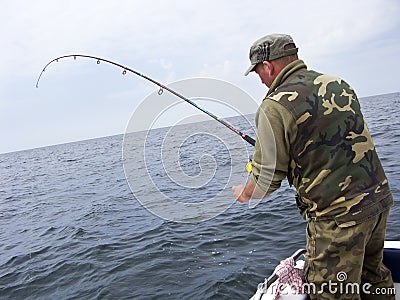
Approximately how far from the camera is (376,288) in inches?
103

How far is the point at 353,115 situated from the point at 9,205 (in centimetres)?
1681

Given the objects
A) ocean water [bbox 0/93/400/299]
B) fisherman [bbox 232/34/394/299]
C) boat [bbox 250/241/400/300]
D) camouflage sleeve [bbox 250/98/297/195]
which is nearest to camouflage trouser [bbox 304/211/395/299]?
fisherman [bbox 232/34/394/299]

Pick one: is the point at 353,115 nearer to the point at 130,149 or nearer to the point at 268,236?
the point at 130,149

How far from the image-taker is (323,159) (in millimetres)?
2131

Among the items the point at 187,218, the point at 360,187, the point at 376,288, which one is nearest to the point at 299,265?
the point at 376,288

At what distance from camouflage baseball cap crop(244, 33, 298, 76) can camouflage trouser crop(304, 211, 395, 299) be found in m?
1.12

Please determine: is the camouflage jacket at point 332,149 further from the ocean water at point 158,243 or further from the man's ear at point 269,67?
the ocean water at point 158,243

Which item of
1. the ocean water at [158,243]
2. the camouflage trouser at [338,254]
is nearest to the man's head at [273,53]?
the camouflage trouser at [338,254]

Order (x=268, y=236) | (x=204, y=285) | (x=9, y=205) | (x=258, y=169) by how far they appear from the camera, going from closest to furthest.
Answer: (x=258, y=169)
(x=204, y=285)
(x=268, y=236)
(x=9, y=205)

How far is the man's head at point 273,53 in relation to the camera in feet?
7.47

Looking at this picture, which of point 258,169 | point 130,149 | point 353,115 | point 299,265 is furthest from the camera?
point 130,149

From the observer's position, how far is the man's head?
2.28m

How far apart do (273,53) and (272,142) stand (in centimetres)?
60

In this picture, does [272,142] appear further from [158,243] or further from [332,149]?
[158,243]
